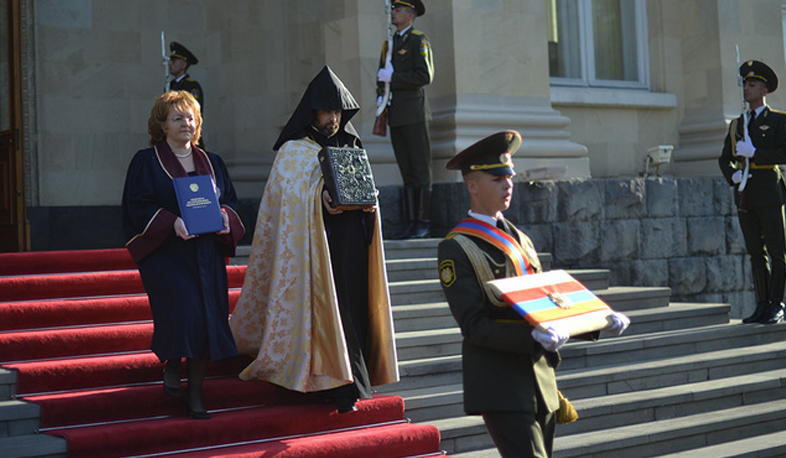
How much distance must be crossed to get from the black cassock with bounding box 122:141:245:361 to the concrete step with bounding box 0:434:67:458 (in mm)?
742

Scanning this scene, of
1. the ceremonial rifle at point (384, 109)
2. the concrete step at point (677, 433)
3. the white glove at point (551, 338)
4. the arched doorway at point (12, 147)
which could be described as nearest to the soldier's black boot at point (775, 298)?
the concrete step at point (677, 433)

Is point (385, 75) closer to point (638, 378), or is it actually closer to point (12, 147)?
point (638, 378)

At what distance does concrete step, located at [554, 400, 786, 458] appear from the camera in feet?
22.0

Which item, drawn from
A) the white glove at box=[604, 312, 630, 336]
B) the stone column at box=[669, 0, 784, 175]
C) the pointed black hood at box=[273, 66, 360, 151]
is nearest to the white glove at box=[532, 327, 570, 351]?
A: the white glove at box=[604, 312, 630, 336]

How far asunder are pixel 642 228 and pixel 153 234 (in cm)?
674

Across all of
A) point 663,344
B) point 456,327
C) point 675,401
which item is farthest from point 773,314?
point 456,327

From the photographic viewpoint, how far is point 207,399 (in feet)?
20.1

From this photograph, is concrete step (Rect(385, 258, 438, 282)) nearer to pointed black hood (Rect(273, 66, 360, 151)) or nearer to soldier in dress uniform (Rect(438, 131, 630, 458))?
pointed black hood (Rect(273, 66, 360, 151))

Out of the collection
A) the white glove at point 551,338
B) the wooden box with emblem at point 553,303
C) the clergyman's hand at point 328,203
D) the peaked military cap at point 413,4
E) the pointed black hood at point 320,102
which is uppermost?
the peaked military cap at point 413,4

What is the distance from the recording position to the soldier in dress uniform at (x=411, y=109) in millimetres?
9555

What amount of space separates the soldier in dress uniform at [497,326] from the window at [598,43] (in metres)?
8.99

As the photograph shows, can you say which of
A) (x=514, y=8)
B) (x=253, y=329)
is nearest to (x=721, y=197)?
(x=514, y=8)

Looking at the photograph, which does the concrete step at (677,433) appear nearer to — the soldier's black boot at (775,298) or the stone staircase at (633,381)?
the stone staircase at (633,381)

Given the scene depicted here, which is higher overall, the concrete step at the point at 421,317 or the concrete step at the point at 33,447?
the concrete step at the point at 421,317
